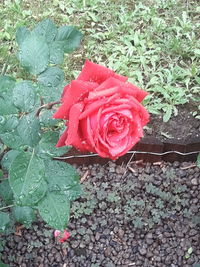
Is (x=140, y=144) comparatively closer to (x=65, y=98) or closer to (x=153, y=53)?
(x=153, y=53)

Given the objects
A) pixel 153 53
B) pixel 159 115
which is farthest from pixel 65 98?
pixel 153 53

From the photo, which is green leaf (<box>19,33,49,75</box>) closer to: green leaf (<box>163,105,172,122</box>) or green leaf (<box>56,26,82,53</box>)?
green leaf (<box>56,26,82,53</box>)

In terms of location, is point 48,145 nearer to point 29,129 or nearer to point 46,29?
point 29,129

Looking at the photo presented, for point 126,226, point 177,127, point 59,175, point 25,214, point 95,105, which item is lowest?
point 126,226

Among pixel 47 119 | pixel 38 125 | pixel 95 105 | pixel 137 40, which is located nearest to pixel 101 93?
pixel 95 105

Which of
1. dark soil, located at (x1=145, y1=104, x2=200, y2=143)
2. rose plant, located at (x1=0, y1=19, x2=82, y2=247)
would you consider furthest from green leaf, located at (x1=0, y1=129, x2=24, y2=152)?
dark soil, located at (x1=145, y1=104, x2=200, y2=143)

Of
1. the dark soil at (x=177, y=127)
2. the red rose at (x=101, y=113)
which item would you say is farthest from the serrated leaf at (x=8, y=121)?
the dark soil at (x=177, y=127)
